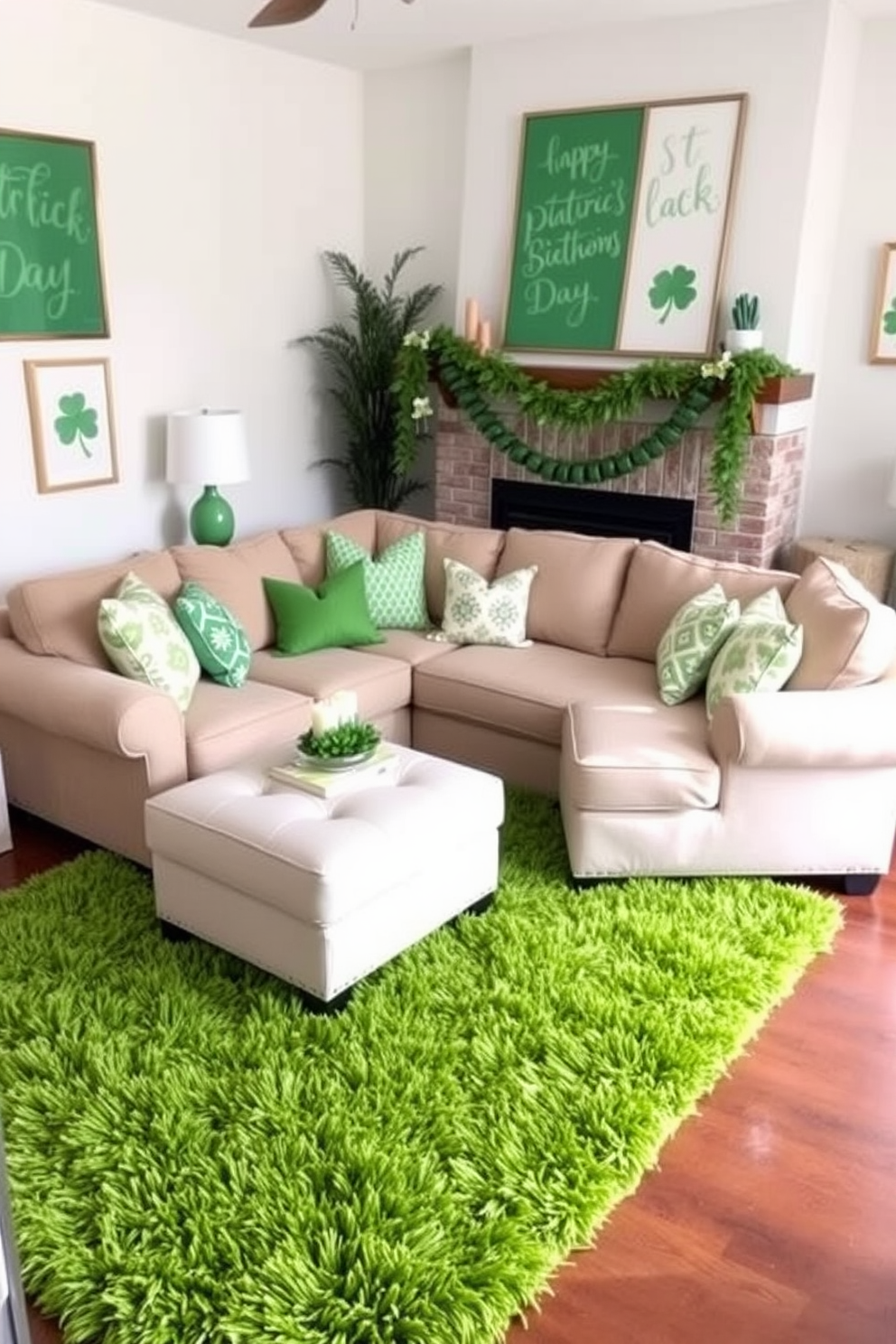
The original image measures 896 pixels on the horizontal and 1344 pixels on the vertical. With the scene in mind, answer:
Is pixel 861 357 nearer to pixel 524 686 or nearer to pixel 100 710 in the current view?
pixel 524 686

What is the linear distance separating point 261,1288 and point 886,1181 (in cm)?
121

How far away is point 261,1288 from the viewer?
1799 millimetres

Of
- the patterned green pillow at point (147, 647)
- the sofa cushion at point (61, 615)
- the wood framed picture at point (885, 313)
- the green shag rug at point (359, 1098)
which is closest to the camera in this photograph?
the green shag rug at point (359, 1098)

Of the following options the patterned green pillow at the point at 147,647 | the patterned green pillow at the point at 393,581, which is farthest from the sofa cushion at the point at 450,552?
the patterned green pillow at the point at 147,647

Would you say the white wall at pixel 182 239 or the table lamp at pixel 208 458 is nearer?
the white wall at pixel 182 239

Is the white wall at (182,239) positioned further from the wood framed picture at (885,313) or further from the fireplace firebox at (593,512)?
the wood framed picture at (885,313)

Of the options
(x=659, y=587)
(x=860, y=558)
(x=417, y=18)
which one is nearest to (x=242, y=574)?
(x=659, y=587)

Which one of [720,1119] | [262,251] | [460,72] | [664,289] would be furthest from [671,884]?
[460,72]

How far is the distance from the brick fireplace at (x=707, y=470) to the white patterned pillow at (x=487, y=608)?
0.92m

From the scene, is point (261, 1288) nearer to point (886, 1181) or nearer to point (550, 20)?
point (886, 1181)

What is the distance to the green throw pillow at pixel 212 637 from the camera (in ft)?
11.3

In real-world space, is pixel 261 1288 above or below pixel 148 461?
below

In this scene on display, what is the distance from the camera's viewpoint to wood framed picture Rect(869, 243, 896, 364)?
4.34 metres

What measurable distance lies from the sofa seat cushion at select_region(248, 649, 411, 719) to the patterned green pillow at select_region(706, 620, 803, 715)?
42.7 inches
